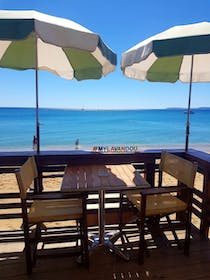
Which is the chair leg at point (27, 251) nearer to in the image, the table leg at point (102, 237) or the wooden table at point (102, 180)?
the wooden table at point (102, 180)

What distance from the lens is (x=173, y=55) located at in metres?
2.07

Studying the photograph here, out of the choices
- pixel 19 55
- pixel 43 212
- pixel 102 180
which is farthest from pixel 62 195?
pixel 19 55

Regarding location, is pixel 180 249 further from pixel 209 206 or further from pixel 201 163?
pixel 201 163

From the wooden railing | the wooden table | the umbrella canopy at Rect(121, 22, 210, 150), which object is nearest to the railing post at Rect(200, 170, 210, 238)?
the wooden railing

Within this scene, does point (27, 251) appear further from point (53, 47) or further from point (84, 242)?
point (53, 47)

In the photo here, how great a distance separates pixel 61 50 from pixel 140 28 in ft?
36.7

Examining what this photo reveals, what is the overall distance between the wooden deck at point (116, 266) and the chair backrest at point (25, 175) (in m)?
0.63

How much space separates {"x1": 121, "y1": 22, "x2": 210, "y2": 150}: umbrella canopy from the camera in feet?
6.76

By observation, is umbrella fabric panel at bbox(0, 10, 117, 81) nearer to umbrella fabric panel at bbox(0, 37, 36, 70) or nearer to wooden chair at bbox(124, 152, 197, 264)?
umbrella fabric panel at bbox(0, 37, 36, 70)

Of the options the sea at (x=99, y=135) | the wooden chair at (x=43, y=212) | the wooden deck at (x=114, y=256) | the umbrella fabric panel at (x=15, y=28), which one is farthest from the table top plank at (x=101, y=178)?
the umbrella fabric panel at (x=15, y=28)

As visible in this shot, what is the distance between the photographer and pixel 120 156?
9.60ft

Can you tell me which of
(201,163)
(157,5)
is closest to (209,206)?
(201,163)

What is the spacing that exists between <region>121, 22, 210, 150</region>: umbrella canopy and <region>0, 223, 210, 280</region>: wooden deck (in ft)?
4.31

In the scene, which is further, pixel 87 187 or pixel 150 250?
pixel 150 250
